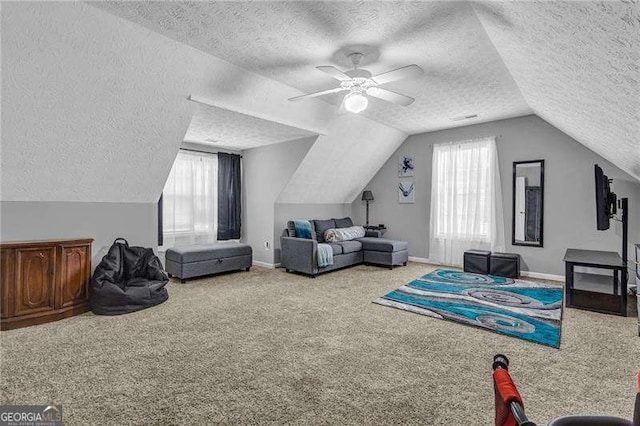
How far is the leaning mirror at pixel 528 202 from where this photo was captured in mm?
5320

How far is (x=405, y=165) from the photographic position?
22.4 ft

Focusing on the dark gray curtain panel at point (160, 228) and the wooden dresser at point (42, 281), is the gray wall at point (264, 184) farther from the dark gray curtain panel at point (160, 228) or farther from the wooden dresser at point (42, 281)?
the wooden dresser at point (42, 281)

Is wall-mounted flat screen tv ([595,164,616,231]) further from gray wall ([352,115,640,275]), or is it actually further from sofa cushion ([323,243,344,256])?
sofa cushion ([323,243,344,256])

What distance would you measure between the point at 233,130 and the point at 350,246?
2.83 m

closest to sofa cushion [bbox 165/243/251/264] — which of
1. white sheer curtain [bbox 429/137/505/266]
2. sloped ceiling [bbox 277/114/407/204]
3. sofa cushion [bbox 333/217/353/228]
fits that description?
sloped ceiling [bbox 277/114/407/204]

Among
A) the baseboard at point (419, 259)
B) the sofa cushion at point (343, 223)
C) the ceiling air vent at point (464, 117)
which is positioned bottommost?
the baseboard at point (419, 259)

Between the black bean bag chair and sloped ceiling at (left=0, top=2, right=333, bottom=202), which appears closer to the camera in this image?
sloped ceiling at (left=0, top=2, right=333, bottom=202)

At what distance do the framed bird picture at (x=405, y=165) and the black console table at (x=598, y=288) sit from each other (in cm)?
331

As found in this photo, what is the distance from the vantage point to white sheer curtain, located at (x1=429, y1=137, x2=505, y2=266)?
5.68m

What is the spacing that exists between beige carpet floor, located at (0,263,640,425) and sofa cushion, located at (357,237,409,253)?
7.68 ft

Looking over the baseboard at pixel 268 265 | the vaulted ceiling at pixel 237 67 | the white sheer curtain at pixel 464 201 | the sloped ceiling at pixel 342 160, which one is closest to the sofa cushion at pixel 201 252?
the baseboard at pixel 268 265

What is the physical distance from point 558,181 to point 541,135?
79cm

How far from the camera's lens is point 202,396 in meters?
2.01

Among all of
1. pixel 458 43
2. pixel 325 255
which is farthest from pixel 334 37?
pixel 325 255
